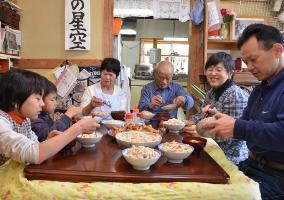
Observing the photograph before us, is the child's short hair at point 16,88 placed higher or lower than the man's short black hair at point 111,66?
lower

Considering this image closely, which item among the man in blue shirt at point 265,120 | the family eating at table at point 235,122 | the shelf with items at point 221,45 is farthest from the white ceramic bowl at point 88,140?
the shelf with items at point 221,45

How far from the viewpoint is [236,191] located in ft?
3.48

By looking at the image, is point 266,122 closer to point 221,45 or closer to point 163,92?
point 163,92

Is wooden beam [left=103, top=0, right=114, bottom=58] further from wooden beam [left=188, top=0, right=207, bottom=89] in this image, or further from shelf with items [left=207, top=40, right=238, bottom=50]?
shelf with items [left=207, top=40, right=238, bottom=50]

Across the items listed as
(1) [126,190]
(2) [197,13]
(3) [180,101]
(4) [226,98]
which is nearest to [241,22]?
(2) [197,13]

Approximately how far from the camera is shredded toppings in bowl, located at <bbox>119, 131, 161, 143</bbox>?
1.48 metres

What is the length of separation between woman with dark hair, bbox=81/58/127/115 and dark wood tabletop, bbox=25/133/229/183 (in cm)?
142

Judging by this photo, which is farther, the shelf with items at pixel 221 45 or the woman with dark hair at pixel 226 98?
the shelf with items at pixel 221 45

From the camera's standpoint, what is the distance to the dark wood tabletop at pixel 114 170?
110cm

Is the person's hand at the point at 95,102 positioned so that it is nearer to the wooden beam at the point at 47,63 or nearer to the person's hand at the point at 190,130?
the person's hand at the point at 190,130

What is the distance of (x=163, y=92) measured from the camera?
3010 millimetres

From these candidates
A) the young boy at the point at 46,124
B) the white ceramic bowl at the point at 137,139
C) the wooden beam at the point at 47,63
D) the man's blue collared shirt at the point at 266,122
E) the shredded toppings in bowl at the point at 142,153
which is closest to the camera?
the shredded toppings in bowl at the point at 142,153

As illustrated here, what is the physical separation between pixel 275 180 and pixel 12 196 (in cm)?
116

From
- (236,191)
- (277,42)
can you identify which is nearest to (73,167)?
(236,191)
